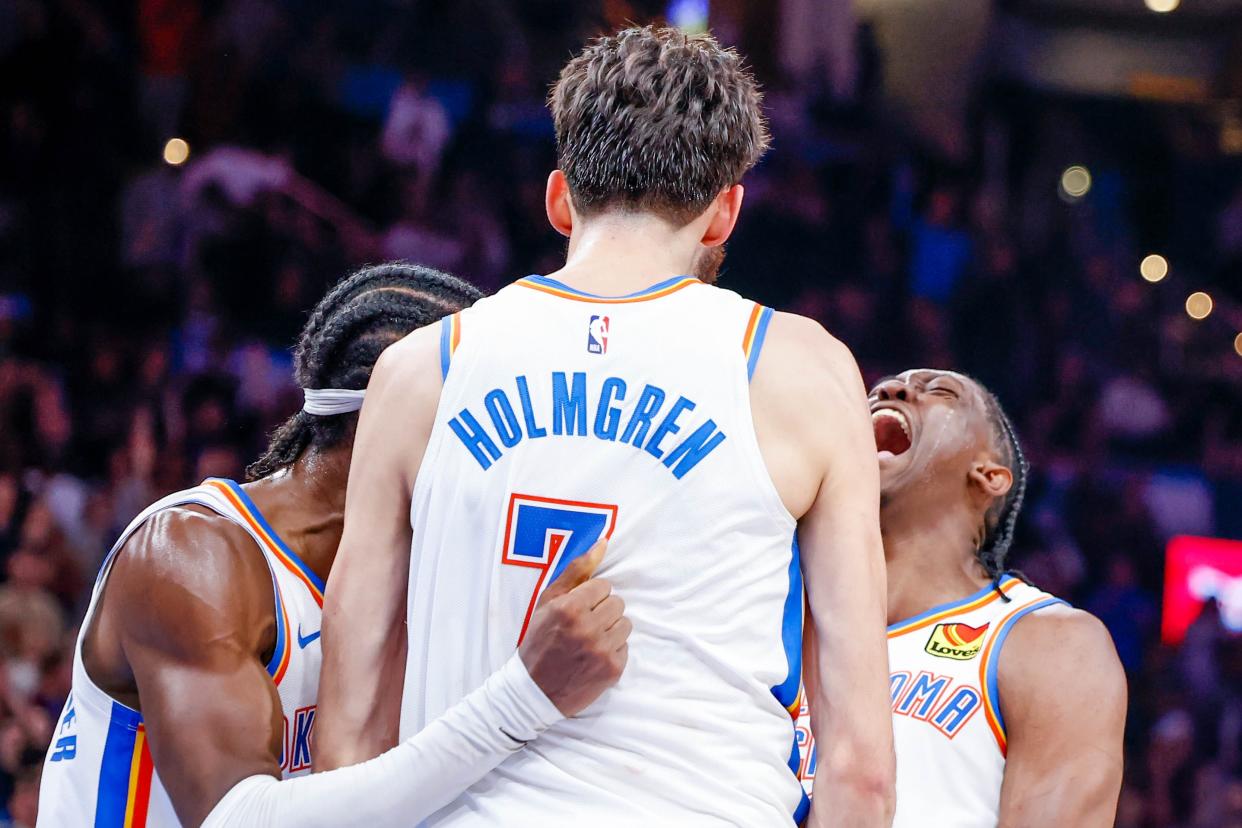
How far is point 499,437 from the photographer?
183 centimetres

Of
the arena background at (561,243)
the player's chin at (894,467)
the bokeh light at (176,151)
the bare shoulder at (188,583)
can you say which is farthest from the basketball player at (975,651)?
the bokeh light at (176,151)

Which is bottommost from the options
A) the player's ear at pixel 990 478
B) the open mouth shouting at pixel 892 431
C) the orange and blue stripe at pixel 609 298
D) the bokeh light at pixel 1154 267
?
the player's ear at pixel 990 478

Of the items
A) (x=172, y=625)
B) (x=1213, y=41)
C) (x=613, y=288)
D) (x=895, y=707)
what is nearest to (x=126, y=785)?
(x=172, y=625)

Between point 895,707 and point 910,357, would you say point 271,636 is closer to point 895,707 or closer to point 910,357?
point 895,707

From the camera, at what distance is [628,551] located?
1.80 metres

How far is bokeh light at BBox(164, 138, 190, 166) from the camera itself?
337 inches

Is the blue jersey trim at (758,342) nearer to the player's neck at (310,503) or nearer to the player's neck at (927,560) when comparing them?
the player's neck at (310,503)

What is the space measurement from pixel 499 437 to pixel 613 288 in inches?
10.7

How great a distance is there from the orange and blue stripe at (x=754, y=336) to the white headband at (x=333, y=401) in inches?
39.0

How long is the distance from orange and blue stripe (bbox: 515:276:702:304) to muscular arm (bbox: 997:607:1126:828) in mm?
1409

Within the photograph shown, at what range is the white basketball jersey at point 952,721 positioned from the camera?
2834mm

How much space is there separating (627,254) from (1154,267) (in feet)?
31.7

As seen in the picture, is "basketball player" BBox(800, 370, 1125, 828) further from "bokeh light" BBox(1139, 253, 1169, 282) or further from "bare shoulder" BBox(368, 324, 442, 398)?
"bokeh light" BBox(1139, 253, 1169, 282)

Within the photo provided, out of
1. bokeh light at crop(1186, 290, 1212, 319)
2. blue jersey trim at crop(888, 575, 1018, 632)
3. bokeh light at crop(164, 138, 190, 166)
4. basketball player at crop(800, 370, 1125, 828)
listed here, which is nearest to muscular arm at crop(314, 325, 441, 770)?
basketball player at crop(800, 370, 1125, 828)
